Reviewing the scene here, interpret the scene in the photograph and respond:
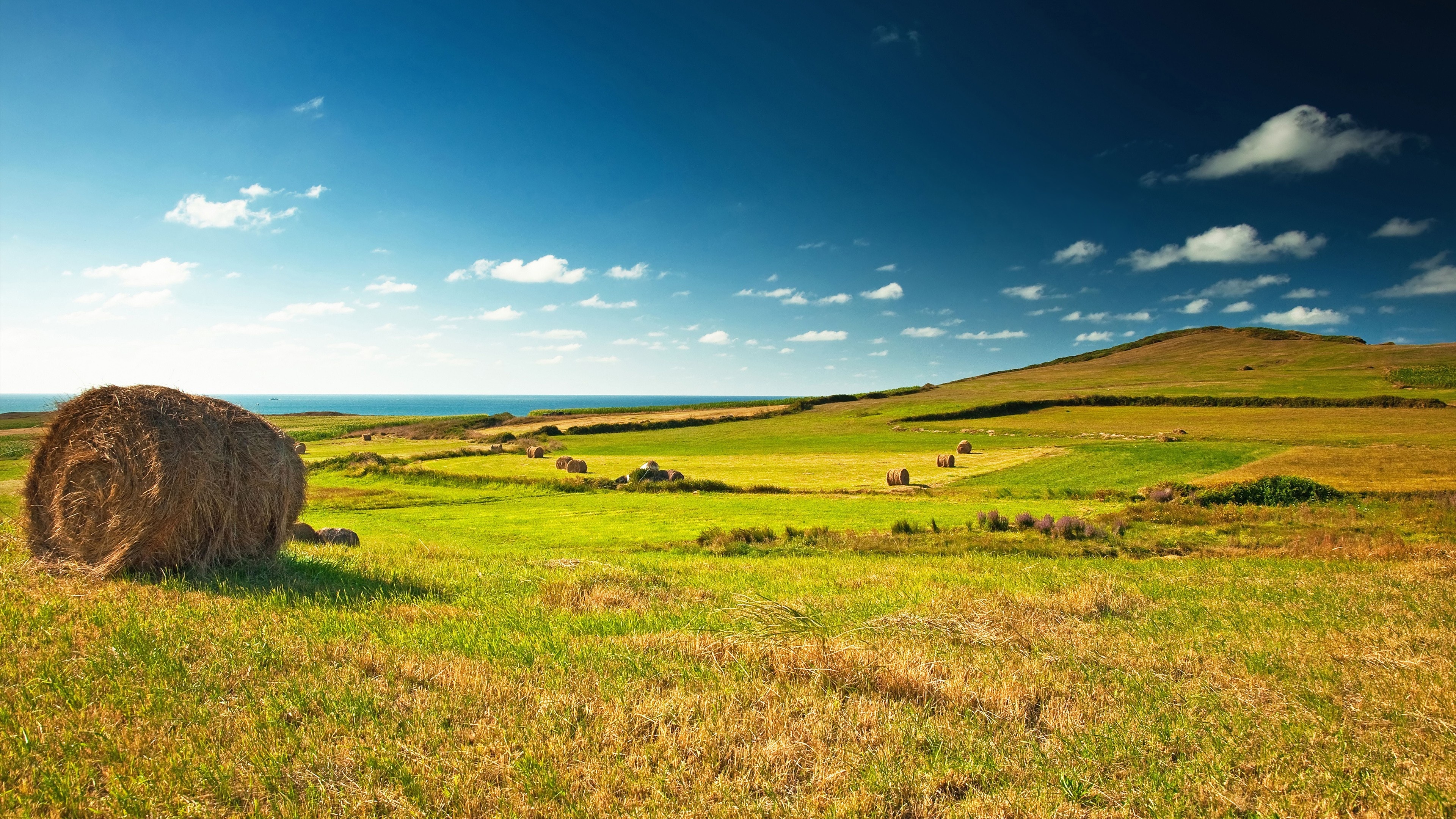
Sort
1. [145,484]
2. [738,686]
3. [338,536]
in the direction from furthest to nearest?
[338,536] < [145,484] < [738,686]

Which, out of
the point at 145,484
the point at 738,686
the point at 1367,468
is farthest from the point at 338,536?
the point at 1367,468

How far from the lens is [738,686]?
18.6 feet

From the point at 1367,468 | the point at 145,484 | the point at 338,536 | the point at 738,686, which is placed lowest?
the point at 338,536

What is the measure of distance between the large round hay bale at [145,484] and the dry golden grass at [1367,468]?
32.7m

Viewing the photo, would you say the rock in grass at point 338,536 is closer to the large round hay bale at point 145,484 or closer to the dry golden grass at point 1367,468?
the large round hay bale at point 145,484

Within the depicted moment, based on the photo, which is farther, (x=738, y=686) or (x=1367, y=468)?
(x=1367, y=468)

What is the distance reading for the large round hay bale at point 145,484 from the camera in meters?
10.3

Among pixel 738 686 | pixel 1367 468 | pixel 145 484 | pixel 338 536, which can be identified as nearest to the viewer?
pixel 738 686

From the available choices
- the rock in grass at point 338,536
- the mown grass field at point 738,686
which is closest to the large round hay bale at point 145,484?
the mown grass field at point 738,686

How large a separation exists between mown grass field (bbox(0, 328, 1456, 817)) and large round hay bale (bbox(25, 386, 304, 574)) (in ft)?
2.58

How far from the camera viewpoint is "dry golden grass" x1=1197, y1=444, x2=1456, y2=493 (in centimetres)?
2464

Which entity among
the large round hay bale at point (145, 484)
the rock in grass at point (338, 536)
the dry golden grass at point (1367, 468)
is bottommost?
the rock in grass at point (338, 536)

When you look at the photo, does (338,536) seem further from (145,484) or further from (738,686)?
(738,686)

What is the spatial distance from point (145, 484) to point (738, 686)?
1035 centimetres
